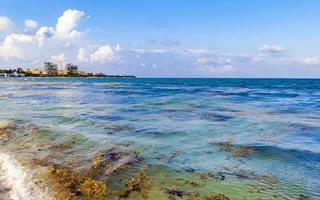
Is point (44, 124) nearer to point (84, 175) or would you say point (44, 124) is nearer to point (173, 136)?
point (173, 136)

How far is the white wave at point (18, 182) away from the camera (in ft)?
26.0

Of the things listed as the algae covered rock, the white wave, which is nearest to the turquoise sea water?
the algae covered rock

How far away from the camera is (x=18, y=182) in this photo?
29.1ft

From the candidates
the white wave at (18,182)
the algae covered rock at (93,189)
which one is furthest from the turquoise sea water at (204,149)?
the white wave at (18,182)

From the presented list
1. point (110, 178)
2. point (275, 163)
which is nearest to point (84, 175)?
point (110, 178)

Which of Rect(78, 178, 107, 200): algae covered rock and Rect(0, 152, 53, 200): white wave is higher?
Rect(78, 178, 107, 200): algae covered rock

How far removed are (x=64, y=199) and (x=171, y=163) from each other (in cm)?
389

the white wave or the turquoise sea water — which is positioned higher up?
the turquoise sea water

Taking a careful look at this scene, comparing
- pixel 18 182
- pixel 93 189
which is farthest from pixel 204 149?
Result: pixel 18 182

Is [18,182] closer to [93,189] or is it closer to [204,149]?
[93,189]

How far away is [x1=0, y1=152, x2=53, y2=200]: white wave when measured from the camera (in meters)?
7.94

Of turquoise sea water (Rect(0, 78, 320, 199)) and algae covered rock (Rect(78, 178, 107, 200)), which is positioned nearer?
algae covered rock (Rect(78, 178, 107, 200))

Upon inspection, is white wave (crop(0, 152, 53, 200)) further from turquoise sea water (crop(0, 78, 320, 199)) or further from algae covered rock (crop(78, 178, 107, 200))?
algae covered rock (crop(78, 178, 107, 200))

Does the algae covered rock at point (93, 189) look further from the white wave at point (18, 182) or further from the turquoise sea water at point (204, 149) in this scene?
the white wave at point (18, 182)
